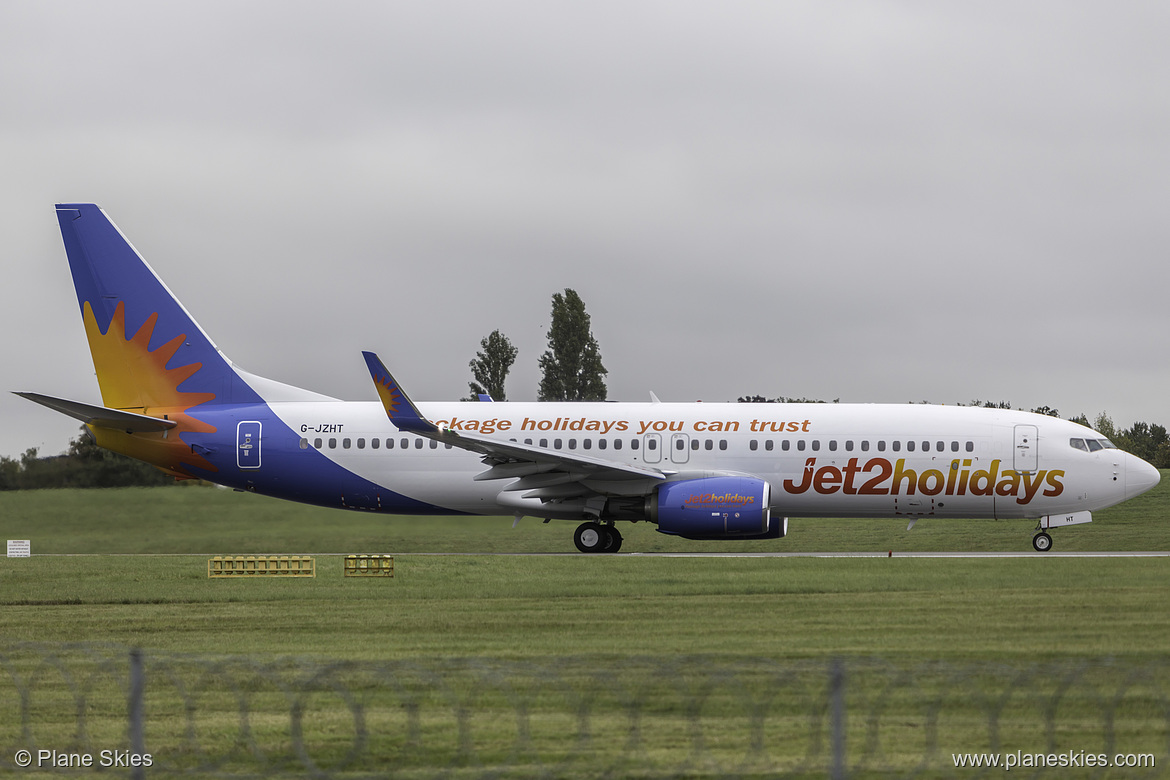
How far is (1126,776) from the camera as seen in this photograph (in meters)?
8.55

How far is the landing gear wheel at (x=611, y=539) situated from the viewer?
28.8 metres

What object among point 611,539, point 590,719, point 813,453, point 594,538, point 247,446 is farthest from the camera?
point 247,446


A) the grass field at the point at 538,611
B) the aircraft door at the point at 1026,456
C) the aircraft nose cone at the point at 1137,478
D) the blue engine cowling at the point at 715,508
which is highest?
the aircraft door at the point at 1026,456

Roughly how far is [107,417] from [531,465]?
9413 mm

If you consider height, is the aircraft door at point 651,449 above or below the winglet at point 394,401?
below

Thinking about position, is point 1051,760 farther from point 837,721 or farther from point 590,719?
point 590,719

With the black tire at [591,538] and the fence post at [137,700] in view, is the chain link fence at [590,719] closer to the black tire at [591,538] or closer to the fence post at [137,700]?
the fence post at [137,700]

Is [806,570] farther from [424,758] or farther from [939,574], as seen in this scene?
[424,758]

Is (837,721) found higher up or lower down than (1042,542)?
lower down

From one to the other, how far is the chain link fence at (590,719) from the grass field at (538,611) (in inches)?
2.3

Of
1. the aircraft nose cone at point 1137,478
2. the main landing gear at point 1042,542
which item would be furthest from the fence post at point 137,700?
the aircraft nose cone at point 1137,478

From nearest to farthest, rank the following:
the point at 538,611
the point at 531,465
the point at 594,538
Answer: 1. the point at 538,611
2. the point at 531,465
3. the point at 594,538

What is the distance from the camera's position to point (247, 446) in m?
29.6

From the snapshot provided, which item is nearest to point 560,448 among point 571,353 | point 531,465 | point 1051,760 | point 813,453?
point 531,465
